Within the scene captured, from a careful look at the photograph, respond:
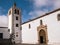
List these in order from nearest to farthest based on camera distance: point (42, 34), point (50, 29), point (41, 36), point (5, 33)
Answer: point (50, 29)
point (42, 34)
point (41, 36)
point (5, 33)

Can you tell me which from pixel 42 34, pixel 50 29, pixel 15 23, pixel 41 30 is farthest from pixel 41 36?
pixel 15 23

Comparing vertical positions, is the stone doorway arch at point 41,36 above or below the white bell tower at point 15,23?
below

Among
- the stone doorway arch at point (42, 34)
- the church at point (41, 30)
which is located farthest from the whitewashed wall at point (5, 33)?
the stone doorway arch at point (42, 34)

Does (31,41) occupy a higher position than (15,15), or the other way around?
(15,15)

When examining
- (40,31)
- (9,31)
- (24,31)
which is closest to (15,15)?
(9,31)

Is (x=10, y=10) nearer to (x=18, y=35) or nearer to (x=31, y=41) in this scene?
(x=18, y=35)

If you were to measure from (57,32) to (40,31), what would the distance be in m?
4.50

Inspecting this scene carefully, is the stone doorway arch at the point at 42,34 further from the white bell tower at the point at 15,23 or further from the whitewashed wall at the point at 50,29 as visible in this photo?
the white bell tower at the point at 15,23

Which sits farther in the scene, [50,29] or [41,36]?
[41,36]

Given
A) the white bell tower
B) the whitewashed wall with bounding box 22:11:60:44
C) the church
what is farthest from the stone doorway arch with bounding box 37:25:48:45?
the white bell tower

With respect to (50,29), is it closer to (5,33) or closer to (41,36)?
(41,36)

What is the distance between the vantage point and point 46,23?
2141 cm

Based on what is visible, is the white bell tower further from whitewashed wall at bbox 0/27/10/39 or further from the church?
whitewashed wall at bbox 0/27/10/39

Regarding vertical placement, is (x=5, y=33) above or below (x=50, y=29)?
below
